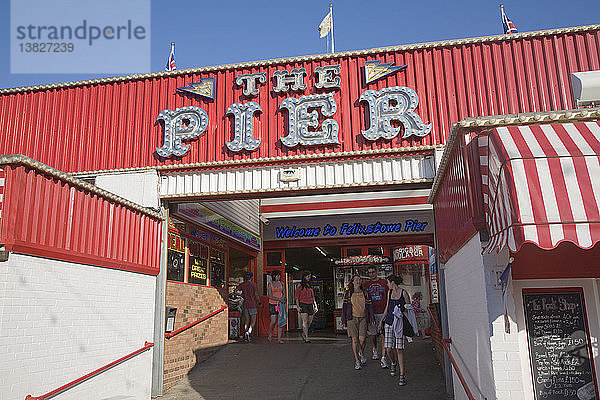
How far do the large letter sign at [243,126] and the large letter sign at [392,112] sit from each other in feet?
7.06

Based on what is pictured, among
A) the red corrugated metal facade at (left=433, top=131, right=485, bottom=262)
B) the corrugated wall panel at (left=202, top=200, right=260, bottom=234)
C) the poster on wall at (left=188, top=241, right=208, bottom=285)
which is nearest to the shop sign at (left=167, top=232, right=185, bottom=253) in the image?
the poster on wall at (left=188, top=241, right=208, bottom=285)

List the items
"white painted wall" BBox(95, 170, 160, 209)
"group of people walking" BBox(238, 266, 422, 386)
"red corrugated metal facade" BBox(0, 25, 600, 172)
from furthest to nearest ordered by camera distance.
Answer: "white painted wall" BBox(95, 170, 160, 209) < "red corrugated metal facade" BBox(0, 25, 600, 172) < "group of people walking" BBox(238, 266, 422, 386)

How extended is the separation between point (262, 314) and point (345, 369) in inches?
260

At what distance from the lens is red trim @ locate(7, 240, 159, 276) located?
596cm

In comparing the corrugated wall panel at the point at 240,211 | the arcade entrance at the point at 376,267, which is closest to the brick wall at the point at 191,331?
the corrugated wall panel at the point at 240,211

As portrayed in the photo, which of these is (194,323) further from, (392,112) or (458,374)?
(458,374)

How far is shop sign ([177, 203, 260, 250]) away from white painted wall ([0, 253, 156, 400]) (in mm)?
2279

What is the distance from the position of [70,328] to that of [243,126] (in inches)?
196

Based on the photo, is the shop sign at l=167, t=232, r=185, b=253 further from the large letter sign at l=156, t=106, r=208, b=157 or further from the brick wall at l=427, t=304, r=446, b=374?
the brick wall at l=427, t=304, r=446, b=374

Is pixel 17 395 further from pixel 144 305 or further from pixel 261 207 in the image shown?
pixel 261 207

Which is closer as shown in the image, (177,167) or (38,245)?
(38,245)

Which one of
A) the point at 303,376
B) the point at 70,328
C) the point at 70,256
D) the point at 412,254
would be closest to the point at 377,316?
the point at 303,376

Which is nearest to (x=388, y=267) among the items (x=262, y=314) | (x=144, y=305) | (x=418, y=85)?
(x=262, y=314)

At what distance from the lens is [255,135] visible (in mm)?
10094
